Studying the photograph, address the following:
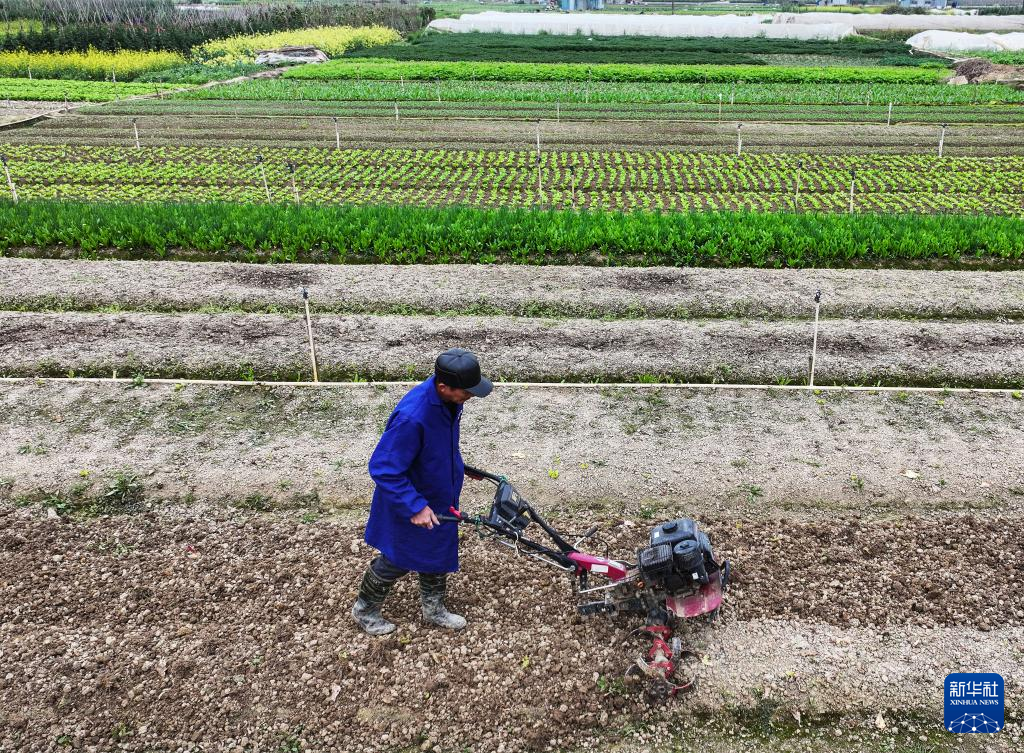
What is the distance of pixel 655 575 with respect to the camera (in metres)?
4.95

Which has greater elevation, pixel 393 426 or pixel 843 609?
pixel 393 426

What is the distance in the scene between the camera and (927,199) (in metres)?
19.4

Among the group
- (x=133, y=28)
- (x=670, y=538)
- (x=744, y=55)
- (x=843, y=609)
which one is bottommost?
(x=843, y=609)

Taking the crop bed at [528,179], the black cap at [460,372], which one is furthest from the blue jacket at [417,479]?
the crop bed at [528,179]

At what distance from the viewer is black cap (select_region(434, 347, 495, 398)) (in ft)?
14.9

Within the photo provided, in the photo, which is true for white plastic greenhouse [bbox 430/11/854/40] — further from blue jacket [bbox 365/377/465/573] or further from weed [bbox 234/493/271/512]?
blue jacket [bbox 365/377/465/573]

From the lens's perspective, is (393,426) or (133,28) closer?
A: (393,426)

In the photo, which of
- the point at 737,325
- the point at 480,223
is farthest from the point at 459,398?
the point at 480,223

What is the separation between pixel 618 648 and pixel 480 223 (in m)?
10.5

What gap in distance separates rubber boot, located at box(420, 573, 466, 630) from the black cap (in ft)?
4.79

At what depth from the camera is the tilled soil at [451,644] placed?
189 inches

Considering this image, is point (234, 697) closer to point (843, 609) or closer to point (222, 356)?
point (843, 609)

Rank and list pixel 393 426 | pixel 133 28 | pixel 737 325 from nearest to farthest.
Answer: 1. pixel 393 426
2. pixel 737 325
3. pixel 133 28

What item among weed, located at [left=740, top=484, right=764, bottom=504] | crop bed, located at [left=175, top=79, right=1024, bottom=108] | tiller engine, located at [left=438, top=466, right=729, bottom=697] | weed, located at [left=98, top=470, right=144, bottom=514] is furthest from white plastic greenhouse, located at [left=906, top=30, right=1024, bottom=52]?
weed, located at [left=98, top=470, right=144, bottom=514]
